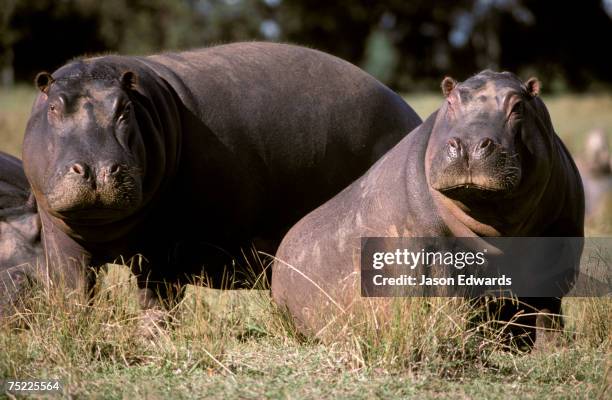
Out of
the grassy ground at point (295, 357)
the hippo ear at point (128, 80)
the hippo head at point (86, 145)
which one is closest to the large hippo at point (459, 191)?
the grassy ground at point (295, 357)

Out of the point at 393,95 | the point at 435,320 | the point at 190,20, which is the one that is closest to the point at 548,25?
the point at 190,20

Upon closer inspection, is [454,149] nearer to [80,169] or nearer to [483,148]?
[483,148]

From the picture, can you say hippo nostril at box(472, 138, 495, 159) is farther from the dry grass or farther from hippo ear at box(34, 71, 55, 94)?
hippo ear at box(34, 71, 55, 94)

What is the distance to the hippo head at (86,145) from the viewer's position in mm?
6078

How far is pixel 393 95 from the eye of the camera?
8383 millimetres

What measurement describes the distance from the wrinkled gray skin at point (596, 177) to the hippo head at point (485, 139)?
8322mm

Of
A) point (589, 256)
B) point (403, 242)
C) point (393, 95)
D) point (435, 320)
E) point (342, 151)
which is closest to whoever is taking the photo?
point (435, 320)

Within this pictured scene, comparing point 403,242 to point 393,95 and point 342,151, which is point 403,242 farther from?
→ point 393,95

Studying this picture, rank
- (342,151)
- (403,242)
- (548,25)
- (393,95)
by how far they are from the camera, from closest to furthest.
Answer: (403,242) → (342,151) → (393,95) → (548,25)

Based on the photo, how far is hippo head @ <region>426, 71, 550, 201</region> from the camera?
5508 millimetres

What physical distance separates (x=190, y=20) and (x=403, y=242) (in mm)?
45005

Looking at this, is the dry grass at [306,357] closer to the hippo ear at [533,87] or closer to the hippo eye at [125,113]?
the hippo eye at [125,113]

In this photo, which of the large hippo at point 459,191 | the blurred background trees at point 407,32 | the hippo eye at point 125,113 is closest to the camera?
the large hippo at point 459,191

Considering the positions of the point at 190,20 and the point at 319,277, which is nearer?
the point at 319,277
